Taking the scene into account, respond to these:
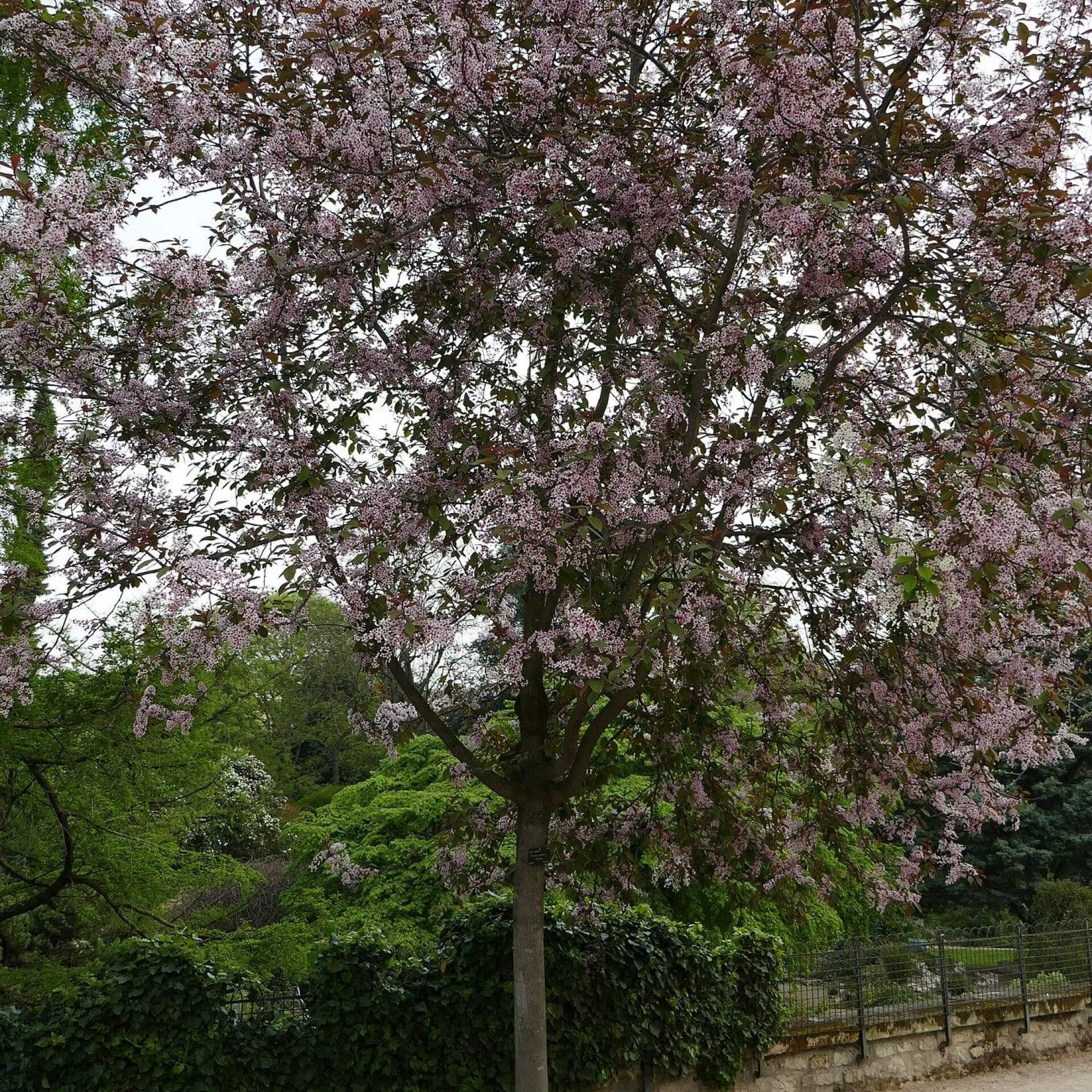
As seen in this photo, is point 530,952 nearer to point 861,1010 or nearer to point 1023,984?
point 861,1010

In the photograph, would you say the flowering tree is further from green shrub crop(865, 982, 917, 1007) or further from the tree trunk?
green shrub crop(865, 982, 917, 1007)

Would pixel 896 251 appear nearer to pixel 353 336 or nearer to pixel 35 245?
pixel 353 336

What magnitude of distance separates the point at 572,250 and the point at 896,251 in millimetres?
2049

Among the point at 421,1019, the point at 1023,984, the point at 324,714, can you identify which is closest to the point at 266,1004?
the point at 421,1019

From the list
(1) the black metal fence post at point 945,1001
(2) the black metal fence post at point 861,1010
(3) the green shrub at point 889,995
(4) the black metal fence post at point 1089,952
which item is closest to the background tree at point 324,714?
(4) the black metal fence post at point 1089,952

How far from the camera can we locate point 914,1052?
1020cm

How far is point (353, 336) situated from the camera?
6.40 meters

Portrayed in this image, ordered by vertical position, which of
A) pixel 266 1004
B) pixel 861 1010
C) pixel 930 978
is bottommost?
pixel 861 1010

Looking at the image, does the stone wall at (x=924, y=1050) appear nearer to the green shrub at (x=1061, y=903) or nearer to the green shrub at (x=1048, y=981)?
the green shrub at (x=1048, y=981)

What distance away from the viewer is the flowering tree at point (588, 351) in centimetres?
478

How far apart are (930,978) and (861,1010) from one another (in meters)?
1.57

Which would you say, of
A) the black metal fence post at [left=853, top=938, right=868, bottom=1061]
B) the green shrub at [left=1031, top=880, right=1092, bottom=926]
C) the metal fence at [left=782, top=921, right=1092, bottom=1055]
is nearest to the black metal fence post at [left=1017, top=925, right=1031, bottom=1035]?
the metal fence at [left=782, top=921, right=1092, bottom=1055]

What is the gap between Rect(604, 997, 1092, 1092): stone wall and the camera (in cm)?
887

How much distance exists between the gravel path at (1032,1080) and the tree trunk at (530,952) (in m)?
5.66
